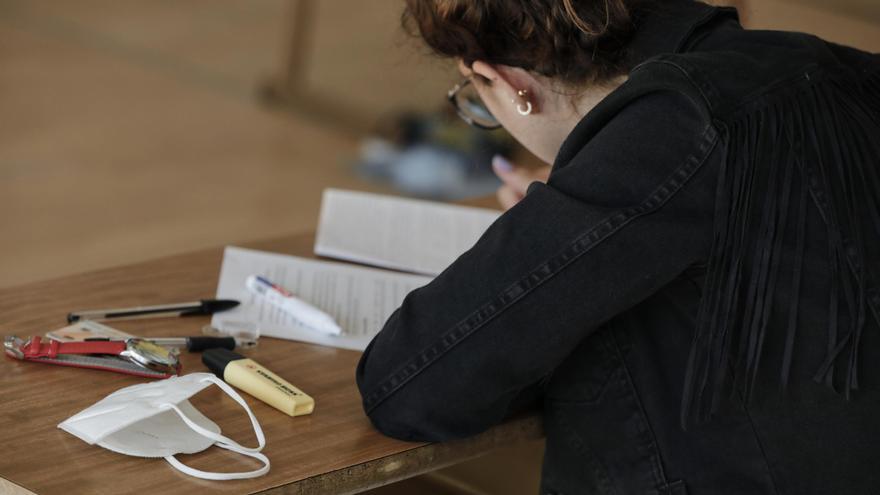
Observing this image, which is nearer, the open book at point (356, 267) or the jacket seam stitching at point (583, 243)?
the jacket seam stitching at point (583, 243)

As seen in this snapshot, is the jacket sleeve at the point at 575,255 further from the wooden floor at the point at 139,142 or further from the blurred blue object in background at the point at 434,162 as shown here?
the blurred blue object in background at the point at 434,162

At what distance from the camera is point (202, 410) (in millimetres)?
1268

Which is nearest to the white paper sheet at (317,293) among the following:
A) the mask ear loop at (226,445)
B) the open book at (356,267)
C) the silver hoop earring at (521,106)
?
the open book at (356,267)

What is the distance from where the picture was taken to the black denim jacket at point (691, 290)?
3.81 ft

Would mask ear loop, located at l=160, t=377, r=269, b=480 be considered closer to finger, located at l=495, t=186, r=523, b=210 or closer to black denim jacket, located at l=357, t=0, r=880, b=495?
black denim jacket, located at l=357, t=0, r=880, b=495

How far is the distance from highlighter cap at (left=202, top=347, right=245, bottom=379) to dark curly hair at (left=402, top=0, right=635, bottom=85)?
40 centimetres

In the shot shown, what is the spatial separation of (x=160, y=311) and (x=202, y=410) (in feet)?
0.81

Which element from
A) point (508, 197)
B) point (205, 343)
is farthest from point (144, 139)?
point (205, 343)

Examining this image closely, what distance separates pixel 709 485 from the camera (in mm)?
1280

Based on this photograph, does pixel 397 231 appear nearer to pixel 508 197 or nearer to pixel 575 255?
pixel 508 197

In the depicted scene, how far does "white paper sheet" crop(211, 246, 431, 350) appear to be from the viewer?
1500mm

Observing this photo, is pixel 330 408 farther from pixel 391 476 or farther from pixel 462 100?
pixel 462 100

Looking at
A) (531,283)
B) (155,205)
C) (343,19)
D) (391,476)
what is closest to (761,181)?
(531,283)

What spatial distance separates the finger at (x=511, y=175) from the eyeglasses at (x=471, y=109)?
11cm
